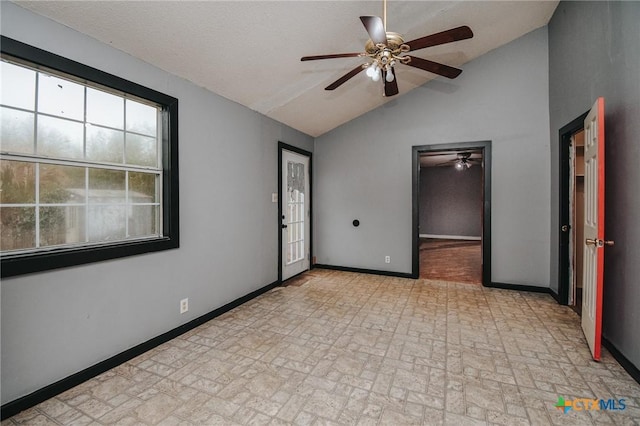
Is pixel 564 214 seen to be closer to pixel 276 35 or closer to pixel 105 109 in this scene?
pixel 276 35

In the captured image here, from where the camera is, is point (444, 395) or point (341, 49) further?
point (341, 49)

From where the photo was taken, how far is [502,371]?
218cm

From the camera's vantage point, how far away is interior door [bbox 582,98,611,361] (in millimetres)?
2250

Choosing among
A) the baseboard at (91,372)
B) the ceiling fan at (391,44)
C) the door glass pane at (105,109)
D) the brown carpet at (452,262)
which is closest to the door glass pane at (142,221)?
the door glass pane at (105,109)

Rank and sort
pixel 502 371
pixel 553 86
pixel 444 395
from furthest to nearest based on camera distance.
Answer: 1. pixel 553 86
2. pixel 502 371
3. pixel 444 395

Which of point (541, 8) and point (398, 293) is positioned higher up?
point (541, 8)

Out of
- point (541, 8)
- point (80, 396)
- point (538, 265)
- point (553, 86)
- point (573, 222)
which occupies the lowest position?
point (80, 396)

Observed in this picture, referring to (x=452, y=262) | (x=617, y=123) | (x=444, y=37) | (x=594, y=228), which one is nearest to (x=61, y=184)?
(x=444, y=37)

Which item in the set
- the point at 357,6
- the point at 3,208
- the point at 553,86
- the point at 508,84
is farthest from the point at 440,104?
the point at 3,208

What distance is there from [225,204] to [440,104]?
3.51 metres

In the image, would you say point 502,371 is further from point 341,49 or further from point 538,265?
point 341,49

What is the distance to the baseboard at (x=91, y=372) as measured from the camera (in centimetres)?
175

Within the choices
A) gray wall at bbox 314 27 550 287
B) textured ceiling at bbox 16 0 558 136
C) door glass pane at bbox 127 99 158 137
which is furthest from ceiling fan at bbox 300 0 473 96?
gray wall at bbox 314 27 550 287

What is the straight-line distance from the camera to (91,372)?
82.7 inches
